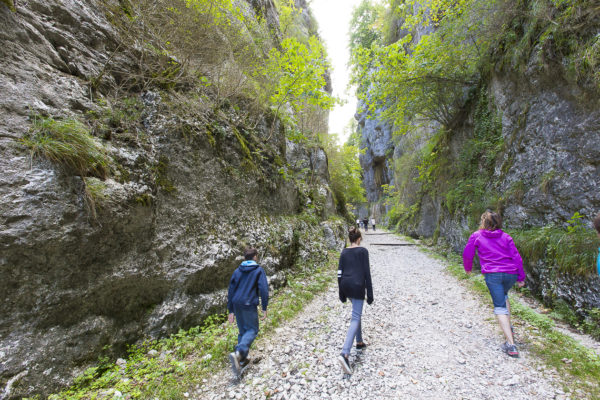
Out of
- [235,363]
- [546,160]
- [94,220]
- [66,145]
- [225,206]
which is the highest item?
[66,145]

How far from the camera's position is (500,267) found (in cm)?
367

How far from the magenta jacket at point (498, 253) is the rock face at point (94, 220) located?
16.6 feet

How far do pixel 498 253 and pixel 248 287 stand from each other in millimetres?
4227

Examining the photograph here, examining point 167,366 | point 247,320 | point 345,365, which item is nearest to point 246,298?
point 247,320

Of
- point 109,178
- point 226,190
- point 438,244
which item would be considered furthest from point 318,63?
point 438,244

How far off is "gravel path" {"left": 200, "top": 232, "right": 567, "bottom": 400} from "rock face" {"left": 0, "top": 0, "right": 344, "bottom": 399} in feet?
6.32

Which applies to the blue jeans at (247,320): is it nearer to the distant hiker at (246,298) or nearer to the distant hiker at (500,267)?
the distant hiker at (246,298)

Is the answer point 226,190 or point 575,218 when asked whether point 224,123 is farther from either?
point 575,218

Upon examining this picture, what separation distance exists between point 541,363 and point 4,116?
858 centimetres

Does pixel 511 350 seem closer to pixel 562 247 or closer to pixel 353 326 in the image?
pixel 353 326

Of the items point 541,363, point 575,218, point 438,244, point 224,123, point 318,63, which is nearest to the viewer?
point 541,363

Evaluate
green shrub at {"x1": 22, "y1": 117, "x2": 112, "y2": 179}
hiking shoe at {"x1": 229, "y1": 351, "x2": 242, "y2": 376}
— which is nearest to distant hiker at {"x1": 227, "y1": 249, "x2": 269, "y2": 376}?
hiking shoe at {"x1": 229, "y1": 351, "x2": 242, "y2": 376}

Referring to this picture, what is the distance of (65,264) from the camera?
11.0ft

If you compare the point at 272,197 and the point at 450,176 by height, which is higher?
the point at 450,176
